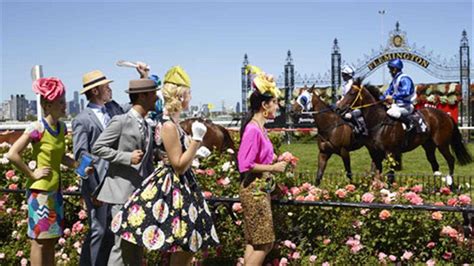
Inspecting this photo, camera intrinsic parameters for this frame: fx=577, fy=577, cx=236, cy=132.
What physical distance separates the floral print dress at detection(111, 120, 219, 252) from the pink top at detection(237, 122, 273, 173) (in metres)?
0.45

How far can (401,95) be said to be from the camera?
34.6 ft

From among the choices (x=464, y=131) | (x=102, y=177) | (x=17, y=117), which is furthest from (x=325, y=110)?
(x=17, y=117)

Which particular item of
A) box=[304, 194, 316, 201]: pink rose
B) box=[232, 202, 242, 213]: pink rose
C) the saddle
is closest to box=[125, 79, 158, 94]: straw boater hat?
box=[232, 202, 242, 213]: pink rose

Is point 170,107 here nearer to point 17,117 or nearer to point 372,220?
point 372,220

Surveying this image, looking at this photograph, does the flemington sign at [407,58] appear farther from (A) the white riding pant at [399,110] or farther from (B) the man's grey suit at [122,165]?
(B) the man's grey suit at [122,165]

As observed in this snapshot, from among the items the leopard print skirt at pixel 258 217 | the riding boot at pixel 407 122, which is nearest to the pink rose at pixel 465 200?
the leopard print skirt at pixel 258 217

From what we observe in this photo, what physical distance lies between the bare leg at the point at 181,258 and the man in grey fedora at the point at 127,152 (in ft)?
1.02

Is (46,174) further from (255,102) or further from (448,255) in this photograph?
(448,255)

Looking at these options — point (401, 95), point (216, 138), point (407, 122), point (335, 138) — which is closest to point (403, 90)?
point (401, 95)

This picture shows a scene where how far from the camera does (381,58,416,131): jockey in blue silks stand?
1053cm

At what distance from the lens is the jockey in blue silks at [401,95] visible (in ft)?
34.6

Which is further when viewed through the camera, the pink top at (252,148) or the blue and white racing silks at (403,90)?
the blue and white racing silks at (403,90)

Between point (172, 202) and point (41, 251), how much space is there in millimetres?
1235

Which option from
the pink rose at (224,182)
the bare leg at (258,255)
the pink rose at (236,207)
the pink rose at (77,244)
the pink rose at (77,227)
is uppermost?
the pink rose at (224,182)
